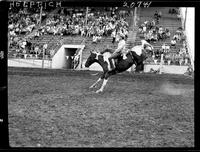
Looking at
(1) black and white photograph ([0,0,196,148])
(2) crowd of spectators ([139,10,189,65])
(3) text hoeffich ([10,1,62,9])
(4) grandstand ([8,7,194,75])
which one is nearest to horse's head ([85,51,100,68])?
(1) black and white photograph ([0,0,196,148])

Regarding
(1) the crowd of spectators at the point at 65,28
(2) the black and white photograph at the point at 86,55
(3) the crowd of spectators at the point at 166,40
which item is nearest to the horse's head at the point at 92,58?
(2) the black and white photograph at the point at 86,55

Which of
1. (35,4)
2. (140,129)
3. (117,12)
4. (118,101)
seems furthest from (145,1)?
(118,101)

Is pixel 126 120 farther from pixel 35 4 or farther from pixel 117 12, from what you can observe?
pixel 35 4

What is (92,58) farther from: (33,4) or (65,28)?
(33,4)

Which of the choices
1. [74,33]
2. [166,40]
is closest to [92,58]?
[74,33]

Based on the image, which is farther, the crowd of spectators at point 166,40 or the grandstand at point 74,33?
the crowd of spectators at point 166,40

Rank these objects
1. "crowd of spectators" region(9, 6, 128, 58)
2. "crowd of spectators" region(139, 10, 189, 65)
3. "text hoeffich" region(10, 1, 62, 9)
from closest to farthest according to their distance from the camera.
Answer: "text hoeffich" region(10, 1, 62, 9) → "crowd of spectators" region(9, 6, 128, 58) → "crowd of spectators" region(139, 10, 189, 65)

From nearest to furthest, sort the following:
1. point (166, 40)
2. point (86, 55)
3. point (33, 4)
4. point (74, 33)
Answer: point (33, 4), point (74, 33), point (166, 40), point (86, 55)

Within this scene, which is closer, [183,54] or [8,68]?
[8,68]

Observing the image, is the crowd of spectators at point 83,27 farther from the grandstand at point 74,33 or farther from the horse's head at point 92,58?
the horse's head at point 92,58

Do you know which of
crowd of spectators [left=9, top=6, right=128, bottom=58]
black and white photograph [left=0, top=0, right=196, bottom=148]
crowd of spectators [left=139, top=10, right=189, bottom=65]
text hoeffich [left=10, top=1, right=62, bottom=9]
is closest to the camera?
text hoeffich [left=10, top=1, right=62, bottom=9]

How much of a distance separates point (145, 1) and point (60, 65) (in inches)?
75.7

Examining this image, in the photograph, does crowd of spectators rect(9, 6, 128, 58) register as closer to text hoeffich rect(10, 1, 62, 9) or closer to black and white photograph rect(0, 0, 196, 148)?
black and white photograph rect(0, 0, 196, 148)
